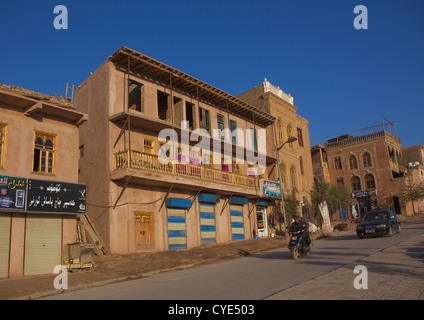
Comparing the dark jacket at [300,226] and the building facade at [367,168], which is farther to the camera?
the building facade at [367,168]

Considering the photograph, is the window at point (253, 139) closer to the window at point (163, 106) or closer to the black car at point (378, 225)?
the window at point (163, 106)

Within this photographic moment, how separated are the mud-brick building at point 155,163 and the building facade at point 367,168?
31.9 meters

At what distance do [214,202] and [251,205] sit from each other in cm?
524

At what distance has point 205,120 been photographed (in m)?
25.6

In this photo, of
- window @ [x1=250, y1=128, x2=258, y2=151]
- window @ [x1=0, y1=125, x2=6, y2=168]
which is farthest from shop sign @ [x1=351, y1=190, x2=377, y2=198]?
window @ [x1=0, y1=125, x2=6, y2=168]

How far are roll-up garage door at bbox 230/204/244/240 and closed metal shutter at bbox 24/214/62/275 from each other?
1315 cm

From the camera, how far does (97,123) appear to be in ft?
64.8

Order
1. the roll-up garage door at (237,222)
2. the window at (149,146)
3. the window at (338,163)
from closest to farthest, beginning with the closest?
the window at (149,146)
the roll-up garage door at (237,222)
the window at (338,163)

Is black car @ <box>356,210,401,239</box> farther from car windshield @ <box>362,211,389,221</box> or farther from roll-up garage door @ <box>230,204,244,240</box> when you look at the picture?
roll-up garage door @ <box>230,204,244,240</box>

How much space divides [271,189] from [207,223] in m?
7.87

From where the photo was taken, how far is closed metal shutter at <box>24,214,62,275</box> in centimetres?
1433

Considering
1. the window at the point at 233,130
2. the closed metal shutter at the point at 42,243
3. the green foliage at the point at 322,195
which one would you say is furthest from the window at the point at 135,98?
the green foliage at the point at 322,195

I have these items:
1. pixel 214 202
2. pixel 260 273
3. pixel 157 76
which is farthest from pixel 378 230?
pixel 157 76

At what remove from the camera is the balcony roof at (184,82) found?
768 inches
